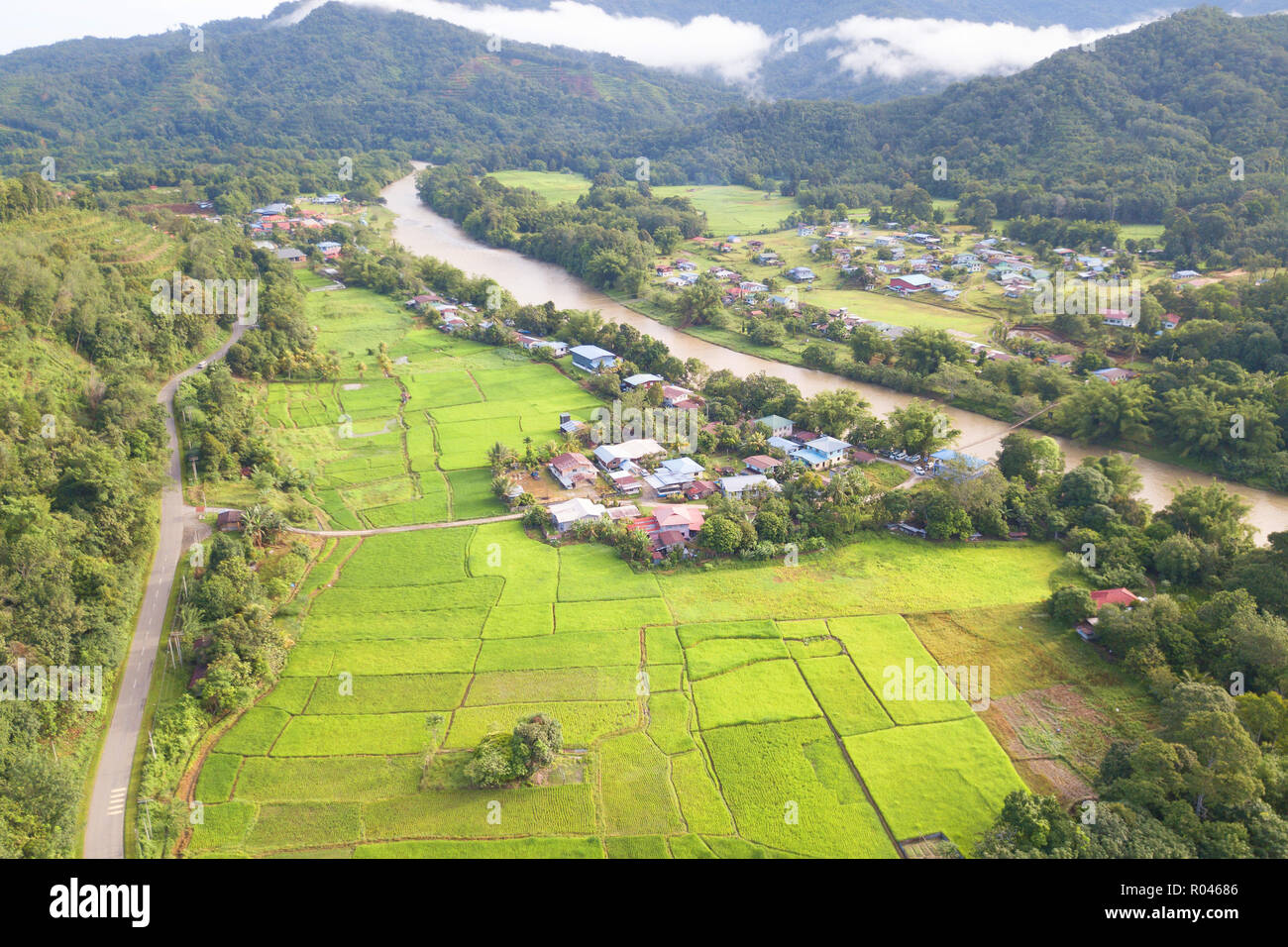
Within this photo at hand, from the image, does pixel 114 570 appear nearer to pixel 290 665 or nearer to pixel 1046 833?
pixel 290 665

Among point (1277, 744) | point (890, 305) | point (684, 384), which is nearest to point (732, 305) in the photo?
point (890, 305)

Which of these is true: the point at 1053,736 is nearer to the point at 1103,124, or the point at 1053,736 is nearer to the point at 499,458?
the point at 499,458

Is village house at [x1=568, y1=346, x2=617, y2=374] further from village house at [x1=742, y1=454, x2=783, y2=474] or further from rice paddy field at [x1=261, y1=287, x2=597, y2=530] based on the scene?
village house at [x1=742, y1=454, x2=783, y2=474]

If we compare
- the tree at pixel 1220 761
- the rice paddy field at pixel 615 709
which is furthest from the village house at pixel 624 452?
the tree at pixel 1220 761

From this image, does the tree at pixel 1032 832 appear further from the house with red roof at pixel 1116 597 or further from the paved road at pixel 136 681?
the paved road at pixel 136 681

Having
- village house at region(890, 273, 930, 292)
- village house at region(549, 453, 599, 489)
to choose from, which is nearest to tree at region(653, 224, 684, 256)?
village house at region(890, 273, 930, 292)
